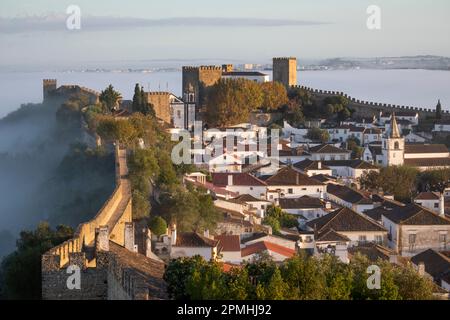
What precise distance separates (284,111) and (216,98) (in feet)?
12.4

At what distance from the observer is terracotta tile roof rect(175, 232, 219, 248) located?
16812 millimetres

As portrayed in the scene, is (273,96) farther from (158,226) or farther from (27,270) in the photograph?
(27,270)

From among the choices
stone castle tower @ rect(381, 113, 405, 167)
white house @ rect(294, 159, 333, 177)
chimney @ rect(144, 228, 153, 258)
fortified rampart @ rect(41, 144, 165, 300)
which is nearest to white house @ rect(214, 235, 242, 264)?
chimney @ rect(144, 228, 153, 258)

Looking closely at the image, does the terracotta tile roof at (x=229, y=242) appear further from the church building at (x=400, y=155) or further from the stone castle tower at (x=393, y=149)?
the stone castle tower at (x=393, y=149)

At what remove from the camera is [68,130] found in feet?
97.4

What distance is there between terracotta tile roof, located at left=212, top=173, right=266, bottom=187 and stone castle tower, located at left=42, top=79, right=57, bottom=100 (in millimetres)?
11811

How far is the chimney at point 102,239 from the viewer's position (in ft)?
42.8

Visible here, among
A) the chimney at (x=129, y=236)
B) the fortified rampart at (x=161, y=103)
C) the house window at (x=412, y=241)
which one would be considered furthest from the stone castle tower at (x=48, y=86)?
the chimney at (x=129, y=236)

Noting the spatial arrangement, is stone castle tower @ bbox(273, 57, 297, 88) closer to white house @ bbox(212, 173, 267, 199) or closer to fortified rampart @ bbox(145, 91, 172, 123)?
fortified rampart @ bbox(145, 91, 172, 123)

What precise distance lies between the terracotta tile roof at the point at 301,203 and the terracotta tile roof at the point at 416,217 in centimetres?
220

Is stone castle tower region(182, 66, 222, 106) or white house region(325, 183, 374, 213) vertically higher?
stone castle tower region(182, 66, 222, 106)

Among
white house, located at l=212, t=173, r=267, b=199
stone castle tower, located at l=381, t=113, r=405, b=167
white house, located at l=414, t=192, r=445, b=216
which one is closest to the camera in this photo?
white house, located at l=212, t=173, r=267, b=199

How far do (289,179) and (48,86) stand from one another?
1276 centimetres

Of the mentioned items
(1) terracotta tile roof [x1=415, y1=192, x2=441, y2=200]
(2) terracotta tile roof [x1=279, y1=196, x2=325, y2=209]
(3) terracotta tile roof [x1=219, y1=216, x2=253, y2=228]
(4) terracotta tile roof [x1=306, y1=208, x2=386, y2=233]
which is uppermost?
(3) terracotta tile roof [x1=219, y1=216, x2=253, y2=228]
